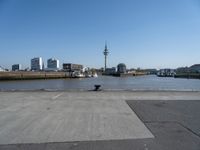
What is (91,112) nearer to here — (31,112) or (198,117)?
(31,112)

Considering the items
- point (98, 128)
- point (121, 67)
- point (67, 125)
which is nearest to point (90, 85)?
point (67, 125)

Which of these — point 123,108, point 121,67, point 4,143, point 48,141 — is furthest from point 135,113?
point 121,67

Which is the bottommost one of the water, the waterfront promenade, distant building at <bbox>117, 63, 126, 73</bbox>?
the water

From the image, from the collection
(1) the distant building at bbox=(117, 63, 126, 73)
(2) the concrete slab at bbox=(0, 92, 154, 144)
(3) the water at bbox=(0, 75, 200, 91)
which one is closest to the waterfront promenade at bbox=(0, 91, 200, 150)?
(2) the concrete slab at bbox=(0, 92, 154, 144)

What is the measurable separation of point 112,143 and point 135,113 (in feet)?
10.9

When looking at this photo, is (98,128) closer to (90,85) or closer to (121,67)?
(90,85)

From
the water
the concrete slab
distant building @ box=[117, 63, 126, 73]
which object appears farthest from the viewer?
distant building @ box=[117, 63, 126, 73]

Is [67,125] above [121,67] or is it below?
below

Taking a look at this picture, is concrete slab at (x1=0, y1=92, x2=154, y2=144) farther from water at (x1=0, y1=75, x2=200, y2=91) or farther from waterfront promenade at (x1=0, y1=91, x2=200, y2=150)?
water at (x1=0, y1=75, x2=200, y2=91)

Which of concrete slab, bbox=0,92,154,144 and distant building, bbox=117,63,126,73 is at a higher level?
distant building, bbox=117,63,126,73

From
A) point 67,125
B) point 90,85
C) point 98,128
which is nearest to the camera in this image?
point 98,128

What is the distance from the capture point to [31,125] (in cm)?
638

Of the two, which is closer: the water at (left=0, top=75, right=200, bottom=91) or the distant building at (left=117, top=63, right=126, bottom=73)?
the water at (left=0, top=75, right=200, bottom=91)

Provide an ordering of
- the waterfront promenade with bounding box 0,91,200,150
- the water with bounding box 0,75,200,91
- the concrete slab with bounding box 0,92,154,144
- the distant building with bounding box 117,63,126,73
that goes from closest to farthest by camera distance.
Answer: the waterfront promenade with bounding box 0,91,200,150, the concrete slab with bounding box 0,92,154,144, the water with bounding box 0,75,200,91, the distant building with bounding box 117,63,126,73
